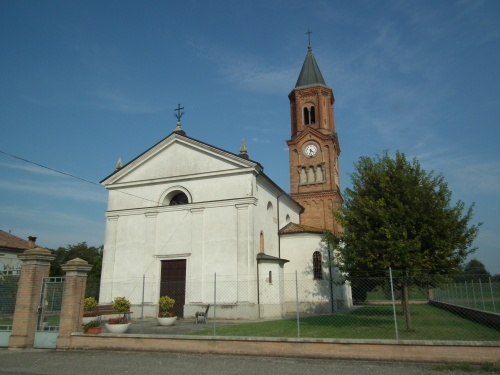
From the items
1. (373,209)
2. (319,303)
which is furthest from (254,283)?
(373,209)

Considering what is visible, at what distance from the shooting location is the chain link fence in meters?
13.5

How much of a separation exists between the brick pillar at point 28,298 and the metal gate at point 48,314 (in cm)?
16

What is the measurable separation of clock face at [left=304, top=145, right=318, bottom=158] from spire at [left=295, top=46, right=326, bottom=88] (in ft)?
19.4

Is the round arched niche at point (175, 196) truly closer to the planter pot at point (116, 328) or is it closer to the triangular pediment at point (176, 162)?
the triangular pediment at point (176, 162)

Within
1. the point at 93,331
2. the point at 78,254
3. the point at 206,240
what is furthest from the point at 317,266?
the point at 78,254

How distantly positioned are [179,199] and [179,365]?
14.6 meters

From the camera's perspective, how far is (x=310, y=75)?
113ft

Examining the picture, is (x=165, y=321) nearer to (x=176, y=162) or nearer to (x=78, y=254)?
(x=176, y=162)

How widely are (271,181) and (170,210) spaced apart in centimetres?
643

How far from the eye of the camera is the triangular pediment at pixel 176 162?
22062mm

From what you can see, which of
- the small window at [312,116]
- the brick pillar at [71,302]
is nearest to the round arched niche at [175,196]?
the brick pillar at [71,302]

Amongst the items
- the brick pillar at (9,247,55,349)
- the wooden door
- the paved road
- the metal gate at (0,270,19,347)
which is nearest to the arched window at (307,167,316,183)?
the wooden door

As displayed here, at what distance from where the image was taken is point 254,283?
65.9 ft

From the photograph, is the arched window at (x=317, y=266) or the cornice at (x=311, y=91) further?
the cornice at (x=311, y=91)
